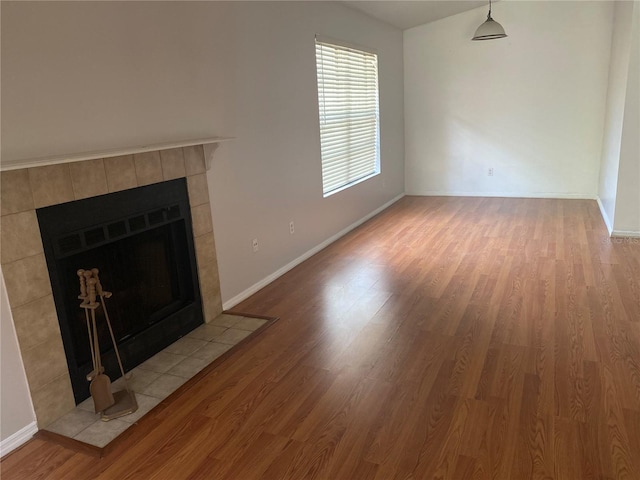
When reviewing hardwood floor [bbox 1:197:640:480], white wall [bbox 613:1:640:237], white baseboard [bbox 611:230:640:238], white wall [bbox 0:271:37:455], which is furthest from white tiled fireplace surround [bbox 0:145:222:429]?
white baseboard [bbox 611:230:640:238]

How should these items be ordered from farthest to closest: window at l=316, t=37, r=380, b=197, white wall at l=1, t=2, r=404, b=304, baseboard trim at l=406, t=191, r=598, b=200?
1. baseboard trim at l=406, t=191, r=598, b=200
2. window at l=316, t=37, r=380, b=197
3. white wall at l=1, t=2, r=404, b=304

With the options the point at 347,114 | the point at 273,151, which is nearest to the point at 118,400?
the point at 273,151

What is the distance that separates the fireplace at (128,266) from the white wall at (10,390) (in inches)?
9.0

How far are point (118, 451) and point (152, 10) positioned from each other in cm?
232

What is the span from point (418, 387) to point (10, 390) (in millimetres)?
1896

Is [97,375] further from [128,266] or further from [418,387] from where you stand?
[418,387]

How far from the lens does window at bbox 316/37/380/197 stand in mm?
4973

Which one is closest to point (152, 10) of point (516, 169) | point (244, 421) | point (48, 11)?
point (48, 11)

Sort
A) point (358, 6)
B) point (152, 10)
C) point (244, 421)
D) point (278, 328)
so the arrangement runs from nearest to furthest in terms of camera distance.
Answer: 1. point (244, 421)
2. point (152, 10)
3. point (278, 328)
4. point (358, 6)

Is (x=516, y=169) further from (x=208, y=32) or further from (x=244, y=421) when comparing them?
(x=244, y=421)

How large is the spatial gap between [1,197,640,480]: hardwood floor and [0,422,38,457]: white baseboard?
0.14 ft

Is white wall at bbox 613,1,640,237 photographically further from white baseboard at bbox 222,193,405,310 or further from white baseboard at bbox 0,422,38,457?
white baseboard at bbox 0,422,38,457

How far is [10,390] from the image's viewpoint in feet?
7.09

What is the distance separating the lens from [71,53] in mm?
2355
